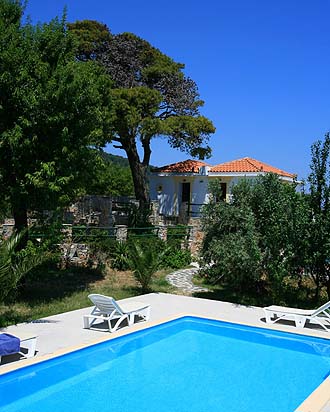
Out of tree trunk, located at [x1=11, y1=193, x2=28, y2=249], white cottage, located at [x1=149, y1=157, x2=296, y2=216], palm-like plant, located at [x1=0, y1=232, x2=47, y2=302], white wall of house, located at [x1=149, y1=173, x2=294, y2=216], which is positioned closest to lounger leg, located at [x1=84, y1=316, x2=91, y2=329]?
palm-like plant, located at [x1=0, y1=232, x2=47, y2=302]

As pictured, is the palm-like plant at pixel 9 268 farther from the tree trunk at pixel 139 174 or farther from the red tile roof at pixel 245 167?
the red tile roof at pixel 245 167

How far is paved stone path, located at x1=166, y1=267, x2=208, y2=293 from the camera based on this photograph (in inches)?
642

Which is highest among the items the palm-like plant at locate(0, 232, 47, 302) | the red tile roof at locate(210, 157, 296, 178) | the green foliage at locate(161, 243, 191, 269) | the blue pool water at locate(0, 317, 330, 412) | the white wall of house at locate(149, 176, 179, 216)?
the red tile roof at locate(210, 157, 296, 178)

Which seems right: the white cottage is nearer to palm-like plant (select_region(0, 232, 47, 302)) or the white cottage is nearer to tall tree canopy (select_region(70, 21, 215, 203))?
tall tree canopy (select_region(70, 21, 215, 203))

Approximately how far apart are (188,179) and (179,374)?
2912 centimetres

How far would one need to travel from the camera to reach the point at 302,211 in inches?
475

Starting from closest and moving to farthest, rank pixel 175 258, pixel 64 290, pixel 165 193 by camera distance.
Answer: pixel 64 290 < pixel 175 258 < pixel 165 193

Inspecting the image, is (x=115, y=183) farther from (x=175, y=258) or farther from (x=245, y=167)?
(x=175, y=258)

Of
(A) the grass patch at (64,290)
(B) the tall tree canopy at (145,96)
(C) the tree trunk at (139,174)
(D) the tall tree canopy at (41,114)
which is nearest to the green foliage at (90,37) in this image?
(B) the tall tree canopy at (145,96)

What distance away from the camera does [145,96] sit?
27.1 meters

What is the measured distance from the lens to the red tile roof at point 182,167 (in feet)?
121

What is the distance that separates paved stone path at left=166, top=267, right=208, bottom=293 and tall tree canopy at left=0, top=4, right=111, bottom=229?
5566 mm

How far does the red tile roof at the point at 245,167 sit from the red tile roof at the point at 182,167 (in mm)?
1770

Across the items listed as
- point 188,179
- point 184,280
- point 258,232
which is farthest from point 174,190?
point 258,232
